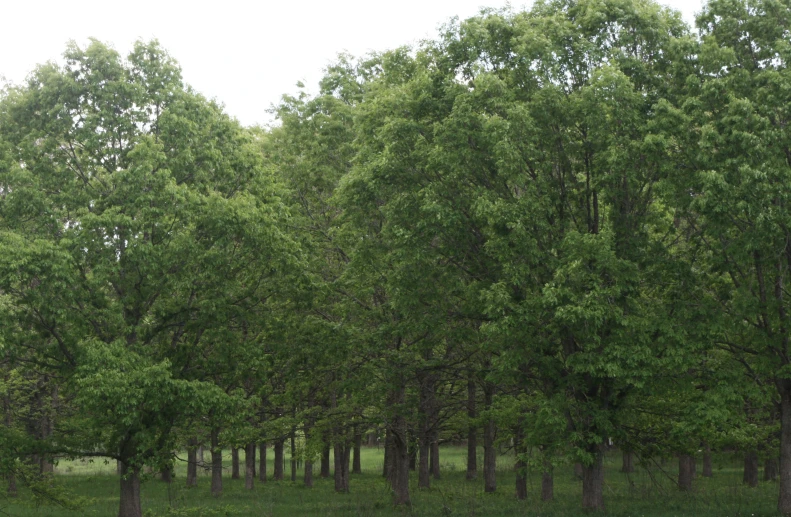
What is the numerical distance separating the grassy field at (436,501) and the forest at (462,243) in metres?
1.44

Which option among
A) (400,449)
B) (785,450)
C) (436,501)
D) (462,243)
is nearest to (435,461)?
(436,501)

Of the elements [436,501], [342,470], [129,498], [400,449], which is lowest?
[436,501]

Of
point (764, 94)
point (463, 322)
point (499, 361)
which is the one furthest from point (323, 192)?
point (764, 94)

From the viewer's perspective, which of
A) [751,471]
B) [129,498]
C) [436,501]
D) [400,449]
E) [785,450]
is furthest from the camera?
[751,471]

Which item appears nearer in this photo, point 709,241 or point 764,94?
point 764,94

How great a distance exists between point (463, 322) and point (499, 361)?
476cm

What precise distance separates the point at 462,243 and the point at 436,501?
39.1 ft

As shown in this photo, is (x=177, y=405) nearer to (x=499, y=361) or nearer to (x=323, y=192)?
(x=499, y=361)

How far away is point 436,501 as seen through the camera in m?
28.2

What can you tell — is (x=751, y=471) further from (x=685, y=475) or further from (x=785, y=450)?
(x=785, y=450)

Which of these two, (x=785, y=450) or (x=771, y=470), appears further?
(x=771, y=470)

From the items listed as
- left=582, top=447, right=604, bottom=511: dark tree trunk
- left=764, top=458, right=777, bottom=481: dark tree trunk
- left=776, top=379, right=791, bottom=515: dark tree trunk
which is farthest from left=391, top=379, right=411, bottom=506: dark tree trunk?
left=764, top=458, right=777, bottom=481: dark tree trunk

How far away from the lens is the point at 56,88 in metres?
22.0

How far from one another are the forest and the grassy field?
144 centimetres
